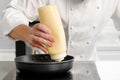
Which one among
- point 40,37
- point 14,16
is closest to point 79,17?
point 14,16

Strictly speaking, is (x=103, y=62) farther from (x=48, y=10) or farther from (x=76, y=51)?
(x=48, y=10)

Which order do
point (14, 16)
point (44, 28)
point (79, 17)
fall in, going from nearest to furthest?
1. point (44, 28)
2. point (14, 16)
3. point (79, 17)

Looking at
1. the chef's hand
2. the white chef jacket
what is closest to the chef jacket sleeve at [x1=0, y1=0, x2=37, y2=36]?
the white chef jacket

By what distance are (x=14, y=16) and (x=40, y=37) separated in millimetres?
294

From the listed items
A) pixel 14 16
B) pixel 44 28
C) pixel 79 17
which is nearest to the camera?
pixel 44 28

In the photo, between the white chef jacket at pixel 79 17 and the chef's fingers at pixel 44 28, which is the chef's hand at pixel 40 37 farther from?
the white chef jacket at pixel 79 17

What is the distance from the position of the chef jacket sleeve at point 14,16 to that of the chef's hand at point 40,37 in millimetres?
210

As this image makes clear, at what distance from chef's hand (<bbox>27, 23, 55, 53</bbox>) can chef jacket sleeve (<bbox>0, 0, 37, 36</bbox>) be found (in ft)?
0.69

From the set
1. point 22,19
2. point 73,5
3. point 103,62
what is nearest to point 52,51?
point 22,19

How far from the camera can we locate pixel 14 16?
97 cm

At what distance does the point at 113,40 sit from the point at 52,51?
115 cm

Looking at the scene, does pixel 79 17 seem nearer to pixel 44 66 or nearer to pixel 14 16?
pixel 14 16

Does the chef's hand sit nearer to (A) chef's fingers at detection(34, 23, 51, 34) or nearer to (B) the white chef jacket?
(A) chef's fingers at detection(34, 23, 51, 34)

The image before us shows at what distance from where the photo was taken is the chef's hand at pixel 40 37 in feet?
2.26
